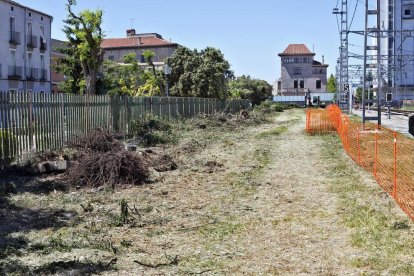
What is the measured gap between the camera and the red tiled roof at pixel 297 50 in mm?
116062

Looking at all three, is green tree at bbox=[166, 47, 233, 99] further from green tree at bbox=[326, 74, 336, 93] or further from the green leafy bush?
green tree at bbox=[326, 74, 336, 93]

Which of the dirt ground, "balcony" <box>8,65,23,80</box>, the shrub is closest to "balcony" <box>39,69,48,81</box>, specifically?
"balcony" <box>8,65,23,80</box>

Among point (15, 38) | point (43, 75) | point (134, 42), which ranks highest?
point (134, 42)

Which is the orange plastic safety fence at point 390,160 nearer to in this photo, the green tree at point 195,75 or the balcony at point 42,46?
the green tree at point 195,75

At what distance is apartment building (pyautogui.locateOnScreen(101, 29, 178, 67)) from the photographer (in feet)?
317

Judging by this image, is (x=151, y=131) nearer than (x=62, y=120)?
No

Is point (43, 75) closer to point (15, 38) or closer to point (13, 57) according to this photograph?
point (13, 57)

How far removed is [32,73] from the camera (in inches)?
2100

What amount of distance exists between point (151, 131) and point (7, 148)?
996 centimetres

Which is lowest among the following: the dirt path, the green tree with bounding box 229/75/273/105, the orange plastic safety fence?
the dirt path

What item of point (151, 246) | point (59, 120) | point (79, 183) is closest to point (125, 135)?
point (59, 120)

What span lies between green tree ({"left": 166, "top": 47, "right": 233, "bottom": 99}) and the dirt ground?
34448mm

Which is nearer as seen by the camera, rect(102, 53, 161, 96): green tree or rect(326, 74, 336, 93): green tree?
rect(102, 53, 161, 96): green tree

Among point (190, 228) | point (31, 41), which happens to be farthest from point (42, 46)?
point (190, 228)
